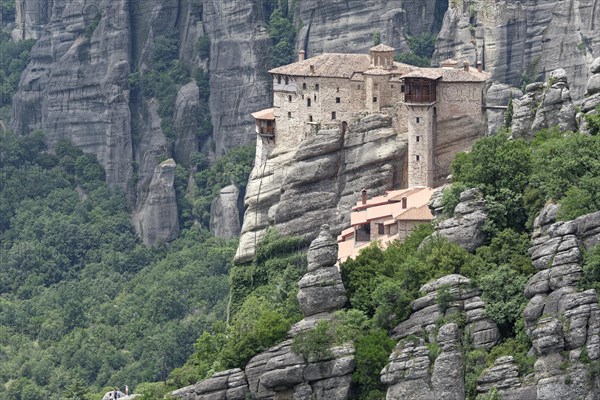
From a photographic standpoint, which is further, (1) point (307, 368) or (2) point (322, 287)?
(2) point (322, 287)

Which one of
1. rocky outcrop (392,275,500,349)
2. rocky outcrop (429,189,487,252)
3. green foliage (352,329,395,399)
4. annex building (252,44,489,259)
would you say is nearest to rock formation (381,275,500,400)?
rocky outcrop (392,275,500,349)

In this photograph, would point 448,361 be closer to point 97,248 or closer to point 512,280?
point 512,280

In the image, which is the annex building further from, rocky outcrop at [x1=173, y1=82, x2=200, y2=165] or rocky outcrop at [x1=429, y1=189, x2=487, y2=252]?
rocky outcrop at [x1=173, y1=82, x2=200, y2=165]

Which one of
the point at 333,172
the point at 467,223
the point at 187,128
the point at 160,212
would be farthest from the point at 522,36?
the point at 467,223

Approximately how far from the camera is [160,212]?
174m

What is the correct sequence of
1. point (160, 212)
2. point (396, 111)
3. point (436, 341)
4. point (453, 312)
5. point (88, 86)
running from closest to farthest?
point (436, 341), point (453, 312), point (396, 111), point (160, 212), point (88, 86)

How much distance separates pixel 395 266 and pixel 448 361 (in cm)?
868

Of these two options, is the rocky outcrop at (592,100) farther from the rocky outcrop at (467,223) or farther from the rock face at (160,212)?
the rock face at (160,212)

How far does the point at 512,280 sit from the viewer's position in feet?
312

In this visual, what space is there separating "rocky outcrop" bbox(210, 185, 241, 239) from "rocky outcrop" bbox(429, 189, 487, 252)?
67.0 meters

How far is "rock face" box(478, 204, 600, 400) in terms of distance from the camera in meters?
90.0

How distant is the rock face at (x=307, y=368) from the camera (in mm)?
96062

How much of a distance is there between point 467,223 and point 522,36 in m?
55.7

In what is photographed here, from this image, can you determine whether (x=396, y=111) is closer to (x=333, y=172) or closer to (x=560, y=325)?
(x=333, y=172)
